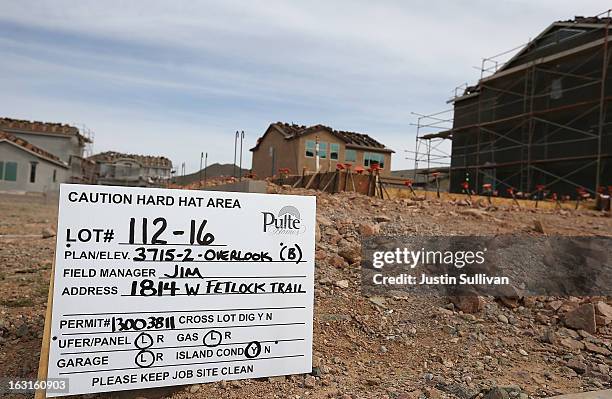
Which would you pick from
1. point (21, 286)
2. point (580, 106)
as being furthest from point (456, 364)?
point (580, 106)

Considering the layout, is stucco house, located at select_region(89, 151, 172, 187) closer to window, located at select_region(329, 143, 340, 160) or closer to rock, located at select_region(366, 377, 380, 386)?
window, located at select_region(329, 143, 340, 160)

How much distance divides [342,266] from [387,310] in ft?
3.37

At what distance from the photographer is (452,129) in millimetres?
27594

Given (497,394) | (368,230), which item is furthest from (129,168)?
(497,394)

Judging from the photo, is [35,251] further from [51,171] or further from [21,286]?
[51,171]

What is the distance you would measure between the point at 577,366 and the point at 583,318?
0.90m

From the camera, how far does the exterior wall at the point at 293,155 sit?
1019 inches

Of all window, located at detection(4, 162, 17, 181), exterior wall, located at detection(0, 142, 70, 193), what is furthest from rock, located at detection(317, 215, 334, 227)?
window, located at detection(4, 162, 17, 181)

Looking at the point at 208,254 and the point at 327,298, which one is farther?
the point at 327,298

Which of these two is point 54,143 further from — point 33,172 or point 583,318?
point 583,318

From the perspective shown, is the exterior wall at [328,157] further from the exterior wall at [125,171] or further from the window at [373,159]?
the exterior wall at [125,171]

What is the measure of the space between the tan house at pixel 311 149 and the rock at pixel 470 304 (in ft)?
61.4

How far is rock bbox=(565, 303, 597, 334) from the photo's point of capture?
5055mm

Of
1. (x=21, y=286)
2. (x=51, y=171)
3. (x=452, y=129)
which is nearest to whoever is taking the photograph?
(x=21, y=286)
